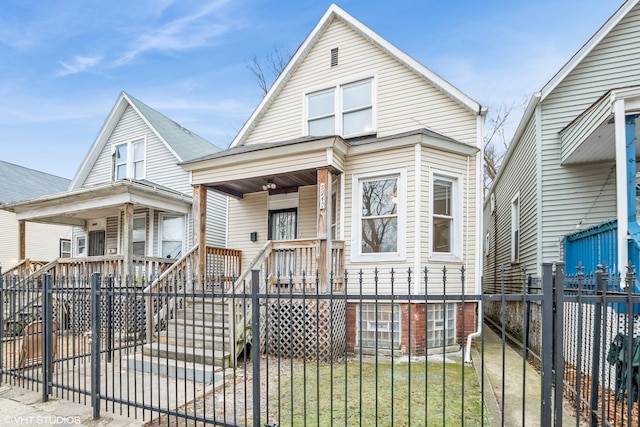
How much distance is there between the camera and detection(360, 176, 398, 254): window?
27.8 feet

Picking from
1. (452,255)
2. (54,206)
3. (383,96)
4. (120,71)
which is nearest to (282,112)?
(383,96)

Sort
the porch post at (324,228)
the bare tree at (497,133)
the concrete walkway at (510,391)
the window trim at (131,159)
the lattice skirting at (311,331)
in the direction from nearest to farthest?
the concrete walkway at (510,391) < the lattice skirting at (311,331) < the porch post at (324,228) < the window trim at (131,159) < the bare tree at (497,133)

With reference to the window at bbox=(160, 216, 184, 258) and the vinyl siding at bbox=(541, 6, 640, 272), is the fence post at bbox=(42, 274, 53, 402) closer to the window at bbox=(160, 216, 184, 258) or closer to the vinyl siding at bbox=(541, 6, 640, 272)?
the window at bbox=(160, 216, 184, 258)

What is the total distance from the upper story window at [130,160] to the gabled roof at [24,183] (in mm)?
7077

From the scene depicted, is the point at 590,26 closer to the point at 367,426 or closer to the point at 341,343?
the point at 341,343

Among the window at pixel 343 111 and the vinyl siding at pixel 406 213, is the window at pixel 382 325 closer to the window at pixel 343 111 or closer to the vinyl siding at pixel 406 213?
the vinyl siding at pixel 406 213

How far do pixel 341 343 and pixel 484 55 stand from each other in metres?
19.9

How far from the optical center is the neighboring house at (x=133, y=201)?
11.0m

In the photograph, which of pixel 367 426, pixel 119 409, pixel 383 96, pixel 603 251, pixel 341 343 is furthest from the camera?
pixel 383 96

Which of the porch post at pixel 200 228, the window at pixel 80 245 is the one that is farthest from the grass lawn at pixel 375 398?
the window at pixel 80 245

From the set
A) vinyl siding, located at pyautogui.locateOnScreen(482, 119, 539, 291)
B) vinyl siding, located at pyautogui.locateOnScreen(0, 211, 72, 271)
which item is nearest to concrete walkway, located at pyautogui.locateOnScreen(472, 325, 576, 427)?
vinyl siding, located at pyautogui.locateOnScreen(482, 119, 539, 291)

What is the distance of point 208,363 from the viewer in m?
6.63

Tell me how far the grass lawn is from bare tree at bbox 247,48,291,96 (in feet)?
62.3

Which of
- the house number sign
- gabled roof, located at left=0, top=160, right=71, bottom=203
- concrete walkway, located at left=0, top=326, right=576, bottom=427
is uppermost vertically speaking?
gabled roof, located at left=0, top=160, right=71, bottom=203
